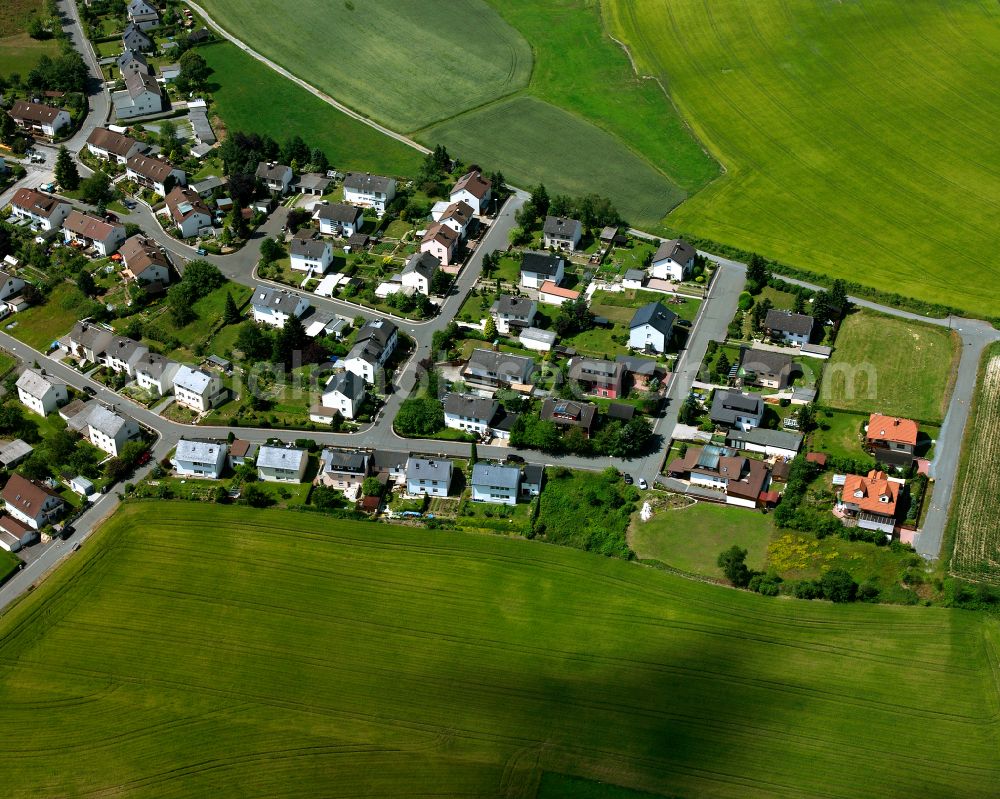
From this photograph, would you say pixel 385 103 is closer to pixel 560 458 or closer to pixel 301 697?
pixel 560 458

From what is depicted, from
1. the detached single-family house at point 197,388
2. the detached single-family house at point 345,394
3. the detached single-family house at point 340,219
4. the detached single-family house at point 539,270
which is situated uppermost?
the detached single-family house at point 340,219

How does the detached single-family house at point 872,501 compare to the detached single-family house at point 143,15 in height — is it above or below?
below

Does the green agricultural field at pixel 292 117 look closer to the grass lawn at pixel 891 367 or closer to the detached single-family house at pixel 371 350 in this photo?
the detached single-family house at pixel 371 350

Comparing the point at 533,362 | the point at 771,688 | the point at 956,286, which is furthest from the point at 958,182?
the point at 771,688

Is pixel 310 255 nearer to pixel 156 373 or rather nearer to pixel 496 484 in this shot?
pixel 156 373

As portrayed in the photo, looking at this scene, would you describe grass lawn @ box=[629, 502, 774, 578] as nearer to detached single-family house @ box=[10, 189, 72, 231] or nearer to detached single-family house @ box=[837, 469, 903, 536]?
detached single-family house @ box=[837, 469, 903, 536]

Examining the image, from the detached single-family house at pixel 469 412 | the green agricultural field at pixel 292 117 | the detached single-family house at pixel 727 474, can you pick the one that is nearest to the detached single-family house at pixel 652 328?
the detached single-family house at pixel 727 474

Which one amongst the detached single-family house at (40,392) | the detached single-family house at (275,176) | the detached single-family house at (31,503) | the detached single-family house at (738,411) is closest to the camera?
the detached single-family house at (31,503)

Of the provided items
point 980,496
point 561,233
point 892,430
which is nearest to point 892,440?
point 892,430
